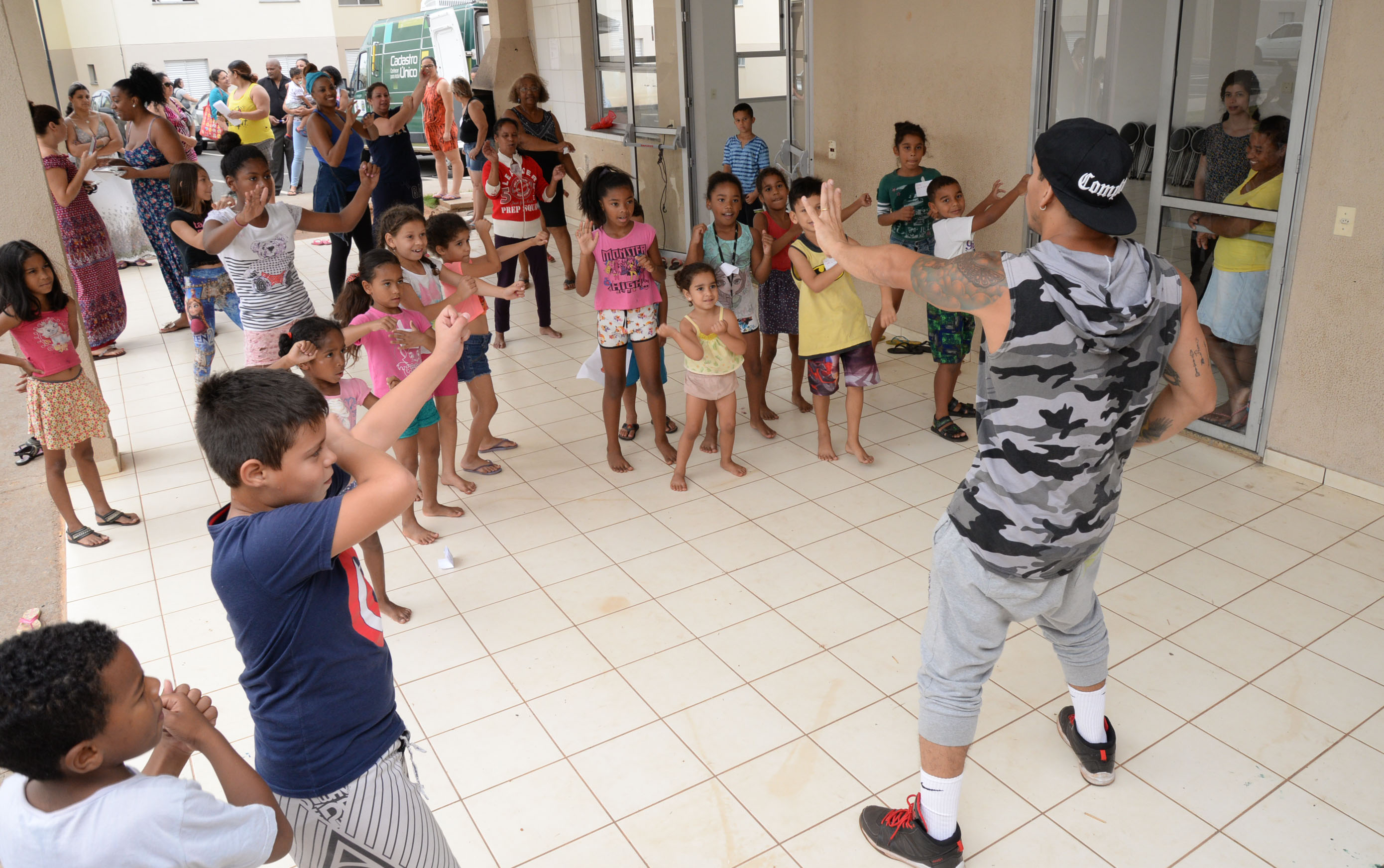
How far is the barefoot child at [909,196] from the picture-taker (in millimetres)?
5254

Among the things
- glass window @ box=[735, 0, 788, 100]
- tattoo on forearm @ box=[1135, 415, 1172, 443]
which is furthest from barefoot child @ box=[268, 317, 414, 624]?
glass window @ box=[735, 0, 788, 100]

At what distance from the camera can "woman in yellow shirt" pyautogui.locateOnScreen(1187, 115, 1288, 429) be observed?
164 inches

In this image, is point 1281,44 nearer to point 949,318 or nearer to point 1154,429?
point 949,318

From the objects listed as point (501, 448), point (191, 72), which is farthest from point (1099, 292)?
point (191, 72)

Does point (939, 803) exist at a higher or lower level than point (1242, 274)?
lower

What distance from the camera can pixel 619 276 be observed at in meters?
4.44

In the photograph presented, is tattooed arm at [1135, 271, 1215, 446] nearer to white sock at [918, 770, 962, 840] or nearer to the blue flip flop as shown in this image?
white sock at [918, 770, 962, 840]

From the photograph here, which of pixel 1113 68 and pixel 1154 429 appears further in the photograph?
pixel 1113 68

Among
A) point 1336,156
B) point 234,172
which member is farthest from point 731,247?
point 1336,156

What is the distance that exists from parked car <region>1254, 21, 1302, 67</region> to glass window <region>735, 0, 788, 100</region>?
13.0 feet

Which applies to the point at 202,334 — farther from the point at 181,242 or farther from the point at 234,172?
the point at 234,172

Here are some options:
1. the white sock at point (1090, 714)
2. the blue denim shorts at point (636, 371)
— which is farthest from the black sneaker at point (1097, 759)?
the blue denim shorts at point (636, 371)

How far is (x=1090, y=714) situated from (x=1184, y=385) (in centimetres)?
97

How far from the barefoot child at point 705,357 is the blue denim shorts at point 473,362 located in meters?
0.87
